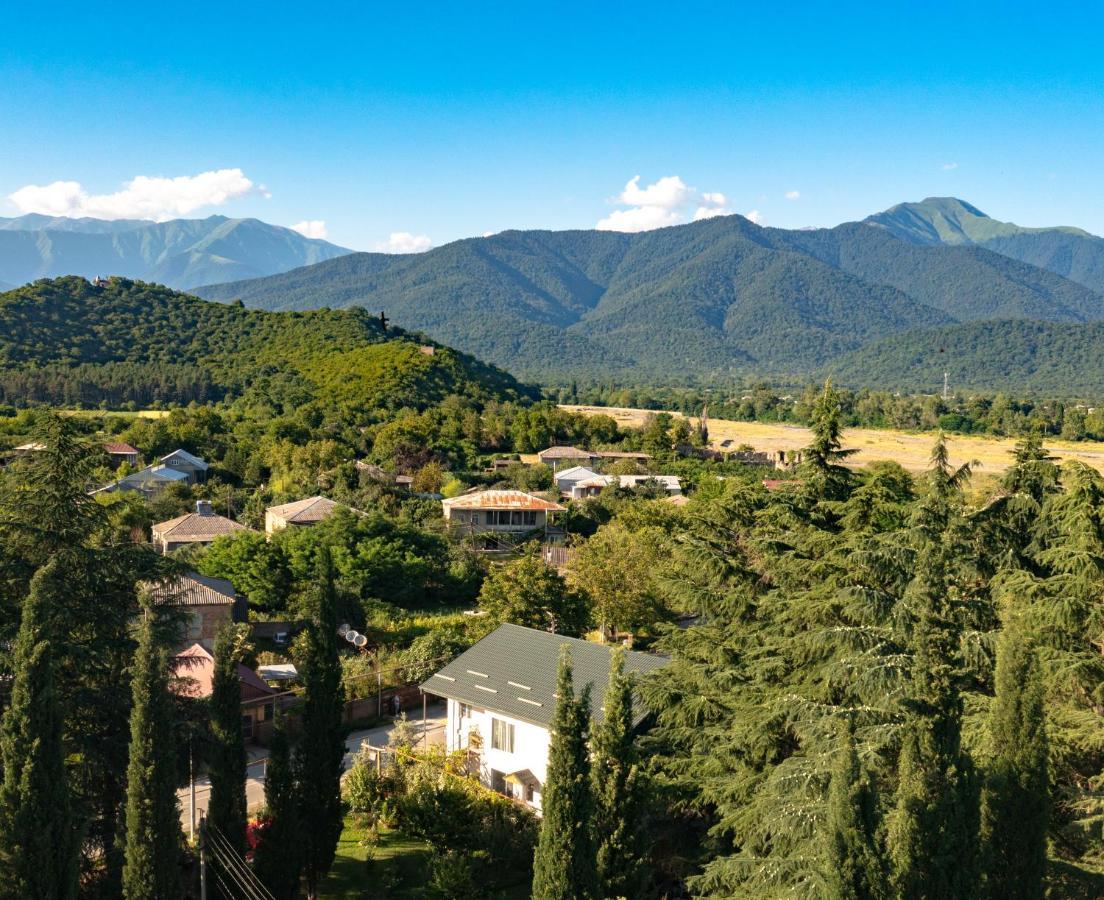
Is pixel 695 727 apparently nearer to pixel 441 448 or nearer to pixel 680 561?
pixel 680 561

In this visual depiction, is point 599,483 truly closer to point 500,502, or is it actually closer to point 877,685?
point 500,502

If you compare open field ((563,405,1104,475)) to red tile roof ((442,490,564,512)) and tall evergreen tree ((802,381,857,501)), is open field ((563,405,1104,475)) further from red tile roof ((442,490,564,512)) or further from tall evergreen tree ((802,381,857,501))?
tall evergreen tree ((802,381,857,501))

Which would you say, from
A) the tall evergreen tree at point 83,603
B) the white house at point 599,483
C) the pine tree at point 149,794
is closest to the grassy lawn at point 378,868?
the tall evergreen tree at point 83,603

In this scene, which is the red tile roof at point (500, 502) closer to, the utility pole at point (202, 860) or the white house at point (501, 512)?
the white house at point (501, 512)

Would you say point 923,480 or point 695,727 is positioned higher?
point 923,480

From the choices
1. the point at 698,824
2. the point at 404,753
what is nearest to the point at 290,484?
the point at 404,753
